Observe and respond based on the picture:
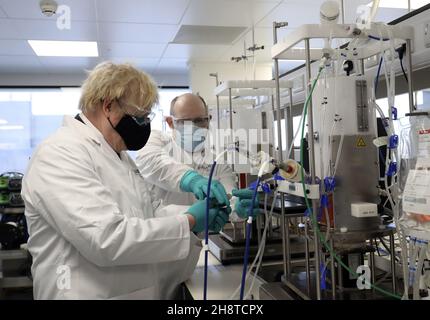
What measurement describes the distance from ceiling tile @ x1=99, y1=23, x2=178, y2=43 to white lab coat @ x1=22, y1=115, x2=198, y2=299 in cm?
261

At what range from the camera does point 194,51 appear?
4.57 m

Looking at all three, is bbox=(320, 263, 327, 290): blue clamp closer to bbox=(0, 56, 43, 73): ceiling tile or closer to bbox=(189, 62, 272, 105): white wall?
bbox=(189, 62, 272, 105): white wall

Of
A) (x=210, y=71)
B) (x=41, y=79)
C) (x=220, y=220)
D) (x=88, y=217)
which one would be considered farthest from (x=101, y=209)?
(x=41, y=79)

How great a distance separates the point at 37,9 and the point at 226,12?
5.03 feet

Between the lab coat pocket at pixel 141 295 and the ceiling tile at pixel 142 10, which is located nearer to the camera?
the lab coat pocket at pixel 141 295

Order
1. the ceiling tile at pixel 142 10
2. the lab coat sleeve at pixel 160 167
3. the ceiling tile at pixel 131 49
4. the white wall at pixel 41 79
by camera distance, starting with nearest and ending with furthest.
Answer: the lab coat sleeve at pixel 160 167
the ceiling tile at pixel 142 10
the ceiling tile at pixel 131 49
the white wall at pixel 41 79

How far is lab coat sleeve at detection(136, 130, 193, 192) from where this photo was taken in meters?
1.70

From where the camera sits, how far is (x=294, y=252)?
1.74 m

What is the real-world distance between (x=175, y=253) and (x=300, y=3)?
2.66 metres

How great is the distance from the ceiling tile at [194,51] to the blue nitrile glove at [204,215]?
129 inches

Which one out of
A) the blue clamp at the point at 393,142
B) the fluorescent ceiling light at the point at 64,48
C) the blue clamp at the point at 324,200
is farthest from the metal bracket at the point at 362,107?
the fluorescent ceiling light at the point at 64,48

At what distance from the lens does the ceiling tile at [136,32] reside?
358cm

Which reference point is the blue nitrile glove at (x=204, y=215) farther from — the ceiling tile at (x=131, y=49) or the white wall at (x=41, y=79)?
the white wall at (x=41, y=79)
